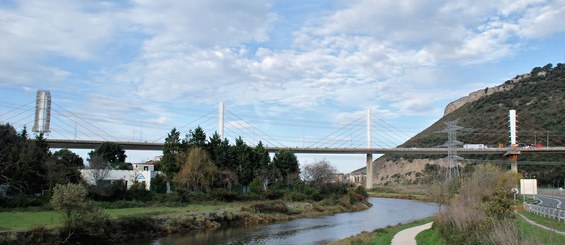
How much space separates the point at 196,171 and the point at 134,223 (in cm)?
2927

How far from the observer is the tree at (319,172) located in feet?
327

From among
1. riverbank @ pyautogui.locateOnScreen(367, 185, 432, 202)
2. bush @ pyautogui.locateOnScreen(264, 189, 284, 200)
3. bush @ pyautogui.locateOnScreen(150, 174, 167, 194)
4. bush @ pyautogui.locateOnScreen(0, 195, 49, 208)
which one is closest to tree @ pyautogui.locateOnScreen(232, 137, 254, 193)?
bush @ pyautogui.locateOnScreen(264, 189, 284, 200)

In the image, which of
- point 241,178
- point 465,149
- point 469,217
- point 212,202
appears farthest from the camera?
point 465,149

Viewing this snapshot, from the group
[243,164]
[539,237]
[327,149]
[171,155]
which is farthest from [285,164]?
[539,237]

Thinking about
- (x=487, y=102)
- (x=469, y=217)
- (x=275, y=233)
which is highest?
(x=487, y=102)

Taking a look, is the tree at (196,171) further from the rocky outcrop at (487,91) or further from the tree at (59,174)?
the rocky outcrop at (487,91)

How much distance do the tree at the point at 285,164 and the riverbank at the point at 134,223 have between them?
27919 mm

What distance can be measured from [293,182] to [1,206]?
51476mm

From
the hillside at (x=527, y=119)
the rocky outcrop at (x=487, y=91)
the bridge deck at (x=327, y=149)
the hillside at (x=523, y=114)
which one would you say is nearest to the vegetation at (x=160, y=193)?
the bridge deck at (x=327, y=149)

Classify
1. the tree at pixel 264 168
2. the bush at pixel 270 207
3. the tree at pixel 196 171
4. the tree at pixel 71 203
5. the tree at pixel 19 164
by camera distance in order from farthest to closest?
the tree at pixel 264 168, the tree at pixel 196 171, the bush at pixel 270 207, the tree at pixel 19 164, the tree at pixel 71 203

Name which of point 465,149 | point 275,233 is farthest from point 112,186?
point 465,149

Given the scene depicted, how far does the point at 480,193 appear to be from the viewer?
26969 millimetres

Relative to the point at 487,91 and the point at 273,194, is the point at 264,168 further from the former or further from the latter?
the point at 487,91

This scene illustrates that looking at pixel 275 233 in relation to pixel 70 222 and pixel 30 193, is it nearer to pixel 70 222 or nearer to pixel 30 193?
pixel 70 222
